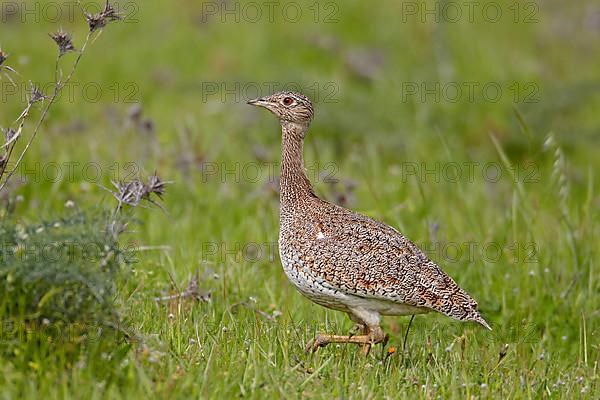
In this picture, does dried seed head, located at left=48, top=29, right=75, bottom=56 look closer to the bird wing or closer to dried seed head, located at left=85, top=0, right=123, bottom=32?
dried seed head, located at left=85, top=0, right=123, bottom=32

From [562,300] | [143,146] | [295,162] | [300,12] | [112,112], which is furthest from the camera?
[300,12]

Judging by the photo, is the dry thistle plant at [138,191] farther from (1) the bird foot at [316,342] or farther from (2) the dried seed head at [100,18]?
(1) the bird foot at [316,342]

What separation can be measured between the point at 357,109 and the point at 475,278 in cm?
396

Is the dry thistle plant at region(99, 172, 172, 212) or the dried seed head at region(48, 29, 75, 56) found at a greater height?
the dried seed head at region(48, 29, 75, 56)

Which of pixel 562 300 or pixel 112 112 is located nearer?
pixel 562 300

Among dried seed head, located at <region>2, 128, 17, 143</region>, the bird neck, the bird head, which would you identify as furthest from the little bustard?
dried seed head, located at <region>2, 128, 17, 143</region>

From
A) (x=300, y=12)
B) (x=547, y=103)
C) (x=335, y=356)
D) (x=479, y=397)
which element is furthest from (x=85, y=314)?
(x=300, y=12)

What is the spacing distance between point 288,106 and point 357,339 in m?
1.54

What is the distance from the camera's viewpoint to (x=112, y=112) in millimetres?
9844

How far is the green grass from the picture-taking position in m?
4.84

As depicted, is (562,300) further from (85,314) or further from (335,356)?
(85,314)

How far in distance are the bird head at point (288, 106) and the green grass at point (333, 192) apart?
44.3 inches

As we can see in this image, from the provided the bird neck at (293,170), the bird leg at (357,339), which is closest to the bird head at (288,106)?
the bird neck at (293,170)

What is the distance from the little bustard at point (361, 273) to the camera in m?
5.32
